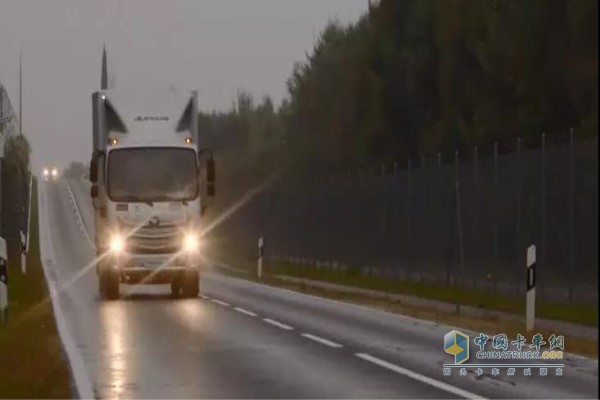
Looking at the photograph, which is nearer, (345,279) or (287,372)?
(287,372)

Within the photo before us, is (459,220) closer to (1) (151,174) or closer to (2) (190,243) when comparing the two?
(2) (190,243)

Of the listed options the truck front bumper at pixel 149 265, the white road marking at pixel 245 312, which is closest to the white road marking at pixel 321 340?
the white road marking at pixel 245 312

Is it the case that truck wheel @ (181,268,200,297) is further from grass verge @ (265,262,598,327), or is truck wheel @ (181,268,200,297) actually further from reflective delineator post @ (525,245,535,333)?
reflective delineator post @ (525,245,535,333)

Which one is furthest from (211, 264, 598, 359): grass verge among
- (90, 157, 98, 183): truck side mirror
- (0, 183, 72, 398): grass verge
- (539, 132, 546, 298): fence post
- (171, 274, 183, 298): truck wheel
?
(90, 157, 98, 183): truck side mirror

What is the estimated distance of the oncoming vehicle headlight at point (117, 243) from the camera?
1037 inches

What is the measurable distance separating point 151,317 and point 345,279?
16010 mm

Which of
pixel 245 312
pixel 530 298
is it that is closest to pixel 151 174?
pixel 245 312

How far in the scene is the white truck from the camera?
85.9ft

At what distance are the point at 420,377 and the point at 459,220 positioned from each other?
16.8m

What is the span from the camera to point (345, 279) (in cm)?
3734

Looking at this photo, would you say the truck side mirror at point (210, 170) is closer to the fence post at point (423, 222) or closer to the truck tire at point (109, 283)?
the truck tire at point (109, 283)

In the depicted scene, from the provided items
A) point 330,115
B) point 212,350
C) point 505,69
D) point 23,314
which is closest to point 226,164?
point 330,115

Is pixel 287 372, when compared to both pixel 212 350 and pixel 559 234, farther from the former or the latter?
pixel 559 234

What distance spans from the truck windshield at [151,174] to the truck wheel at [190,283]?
6.79ft
